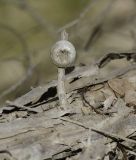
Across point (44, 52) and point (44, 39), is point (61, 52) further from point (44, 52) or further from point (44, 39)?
point (44, 39)

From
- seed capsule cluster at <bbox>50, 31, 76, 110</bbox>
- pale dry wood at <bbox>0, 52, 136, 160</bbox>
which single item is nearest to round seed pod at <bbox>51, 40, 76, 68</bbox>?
seed capsule cluster at <bbox>50, 31, 76, 110</bbox>

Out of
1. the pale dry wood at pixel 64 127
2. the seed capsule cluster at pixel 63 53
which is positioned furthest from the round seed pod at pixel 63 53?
the pale dry wood at pixel 64 127

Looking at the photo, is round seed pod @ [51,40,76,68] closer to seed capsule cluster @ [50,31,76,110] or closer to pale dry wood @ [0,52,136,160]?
seed capsule cluster @ [50,31,76,110]

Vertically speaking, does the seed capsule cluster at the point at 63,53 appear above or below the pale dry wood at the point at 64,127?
above

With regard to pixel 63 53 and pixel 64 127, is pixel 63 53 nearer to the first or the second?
pixel 63 53

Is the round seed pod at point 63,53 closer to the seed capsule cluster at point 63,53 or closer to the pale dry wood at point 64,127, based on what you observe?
the seed capsule cluster at point 63,53

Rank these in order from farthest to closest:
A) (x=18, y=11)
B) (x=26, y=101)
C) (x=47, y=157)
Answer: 1. (x=18, y=11)
2. (x=26, y=101)
3. (x=47, y=157)

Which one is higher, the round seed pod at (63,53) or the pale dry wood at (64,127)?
the round seed pod at (63,53)

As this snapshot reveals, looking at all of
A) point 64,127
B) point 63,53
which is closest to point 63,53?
point 63,53

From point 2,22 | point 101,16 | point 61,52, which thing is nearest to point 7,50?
point 2,22
